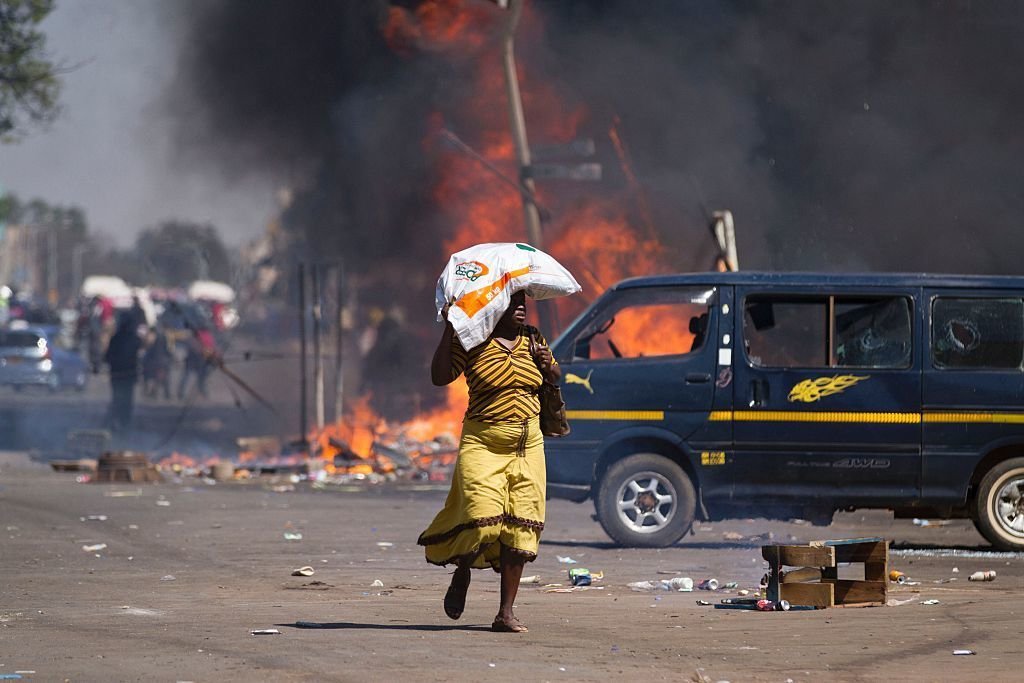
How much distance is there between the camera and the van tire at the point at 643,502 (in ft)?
38.9

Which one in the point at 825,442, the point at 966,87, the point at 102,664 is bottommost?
the point at 102,664

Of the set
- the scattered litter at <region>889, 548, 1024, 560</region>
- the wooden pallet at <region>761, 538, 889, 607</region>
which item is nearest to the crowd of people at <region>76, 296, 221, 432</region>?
the scattered litter at <region>889, 548, 1024, 560</region>

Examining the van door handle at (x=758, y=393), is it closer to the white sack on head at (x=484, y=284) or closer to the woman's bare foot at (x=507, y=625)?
the white sack on head at (x=484, y=284)

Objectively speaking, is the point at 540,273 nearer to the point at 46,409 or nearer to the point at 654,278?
the point at 654,278

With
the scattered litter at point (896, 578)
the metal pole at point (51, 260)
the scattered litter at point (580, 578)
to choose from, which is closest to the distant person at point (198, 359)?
the scattered litter at point (580, 578)

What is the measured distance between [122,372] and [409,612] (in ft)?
53.4

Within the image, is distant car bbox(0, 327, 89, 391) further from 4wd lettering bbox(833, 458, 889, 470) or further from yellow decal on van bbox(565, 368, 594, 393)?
4wd lettering bbox(833, 458, 889, 470)

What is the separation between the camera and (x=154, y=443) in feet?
77.3

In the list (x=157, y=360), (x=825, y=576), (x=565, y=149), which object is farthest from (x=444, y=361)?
(x=157, y=360)

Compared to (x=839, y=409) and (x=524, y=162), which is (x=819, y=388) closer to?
(x=839, y=409)

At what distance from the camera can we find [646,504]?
11898 millimetres

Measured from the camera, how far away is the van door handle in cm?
1182

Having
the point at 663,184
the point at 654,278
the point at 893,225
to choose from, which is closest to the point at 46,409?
the point at 663,184

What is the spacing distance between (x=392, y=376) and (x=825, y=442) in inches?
567
